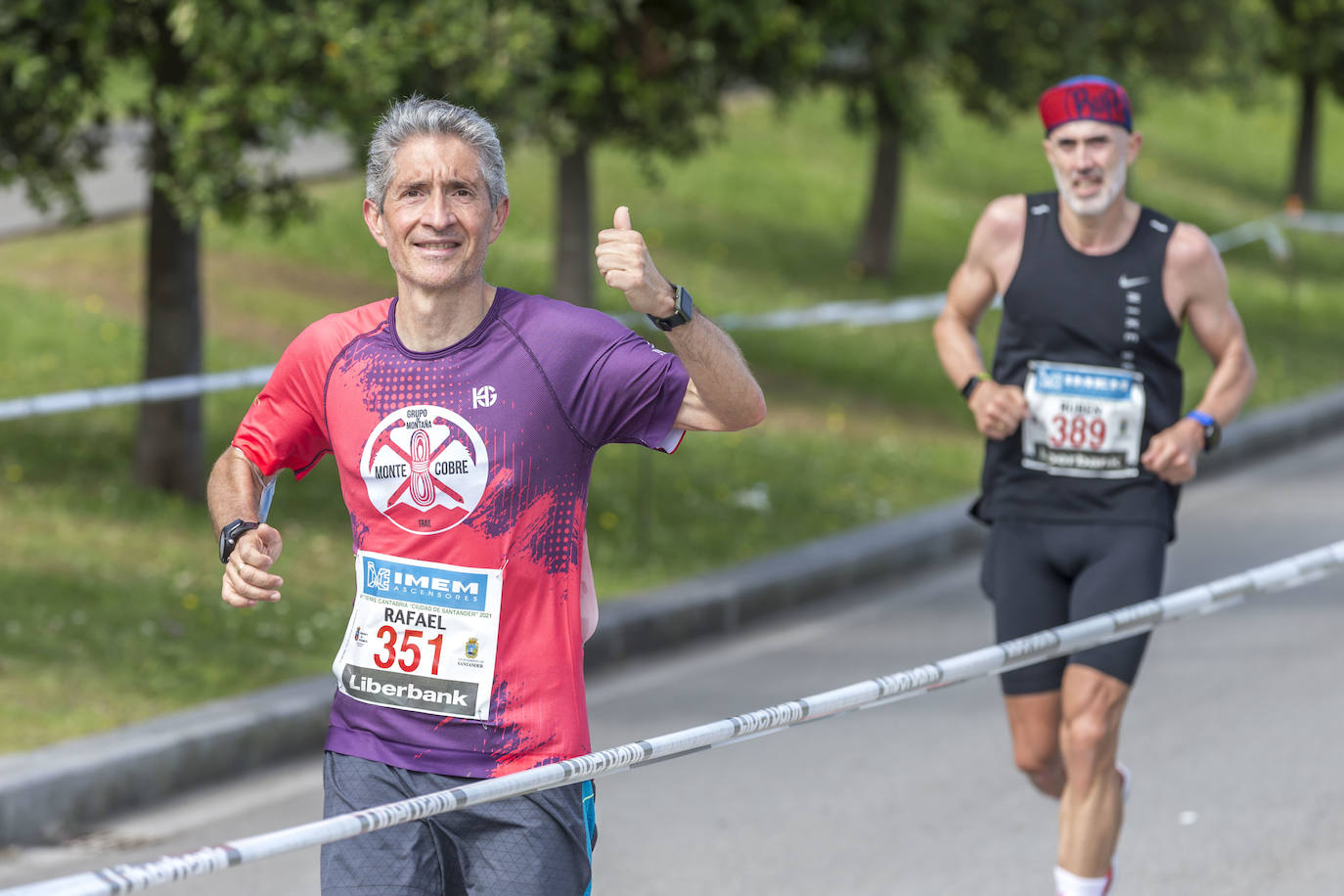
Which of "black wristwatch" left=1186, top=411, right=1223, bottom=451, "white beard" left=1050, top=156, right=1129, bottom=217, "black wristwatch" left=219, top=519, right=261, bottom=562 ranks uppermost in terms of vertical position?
"white beard" left=1050, top=156, right=1129, bottom=217

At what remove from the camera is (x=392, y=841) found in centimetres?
318

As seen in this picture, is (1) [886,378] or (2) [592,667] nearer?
(2) [592,667]

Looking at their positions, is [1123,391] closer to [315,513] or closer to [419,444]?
[419,444]

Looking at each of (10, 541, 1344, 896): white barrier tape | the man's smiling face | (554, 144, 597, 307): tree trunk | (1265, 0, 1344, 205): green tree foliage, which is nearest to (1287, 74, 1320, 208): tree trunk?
(1265, 0, 1344, 205): green tree foliage

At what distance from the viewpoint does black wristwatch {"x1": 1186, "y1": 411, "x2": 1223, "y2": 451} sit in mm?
5105

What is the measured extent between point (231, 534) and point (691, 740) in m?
0.85

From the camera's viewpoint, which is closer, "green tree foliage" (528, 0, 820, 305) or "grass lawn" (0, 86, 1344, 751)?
"grass lawn" (0, 86, 1344, 751)

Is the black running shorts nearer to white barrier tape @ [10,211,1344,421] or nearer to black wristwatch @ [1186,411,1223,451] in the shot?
black wristwatch @ [1186,411,1223,451]

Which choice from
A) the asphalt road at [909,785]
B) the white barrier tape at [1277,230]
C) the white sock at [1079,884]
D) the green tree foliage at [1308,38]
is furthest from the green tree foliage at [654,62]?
the green tree foliage at [1308,38]

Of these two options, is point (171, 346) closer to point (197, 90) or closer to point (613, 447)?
point (197, 90)

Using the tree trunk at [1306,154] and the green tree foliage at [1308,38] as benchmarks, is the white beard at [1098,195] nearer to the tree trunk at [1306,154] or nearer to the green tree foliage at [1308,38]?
the green tree foliage at [1308,38]

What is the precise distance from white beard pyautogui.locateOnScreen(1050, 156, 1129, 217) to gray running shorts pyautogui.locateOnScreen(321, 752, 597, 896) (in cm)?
246

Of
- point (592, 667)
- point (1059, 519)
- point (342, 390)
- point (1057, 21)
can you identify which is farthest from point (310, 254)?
point (342, 390)

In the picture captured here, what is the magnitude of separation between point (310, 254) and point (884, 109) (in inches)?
206
